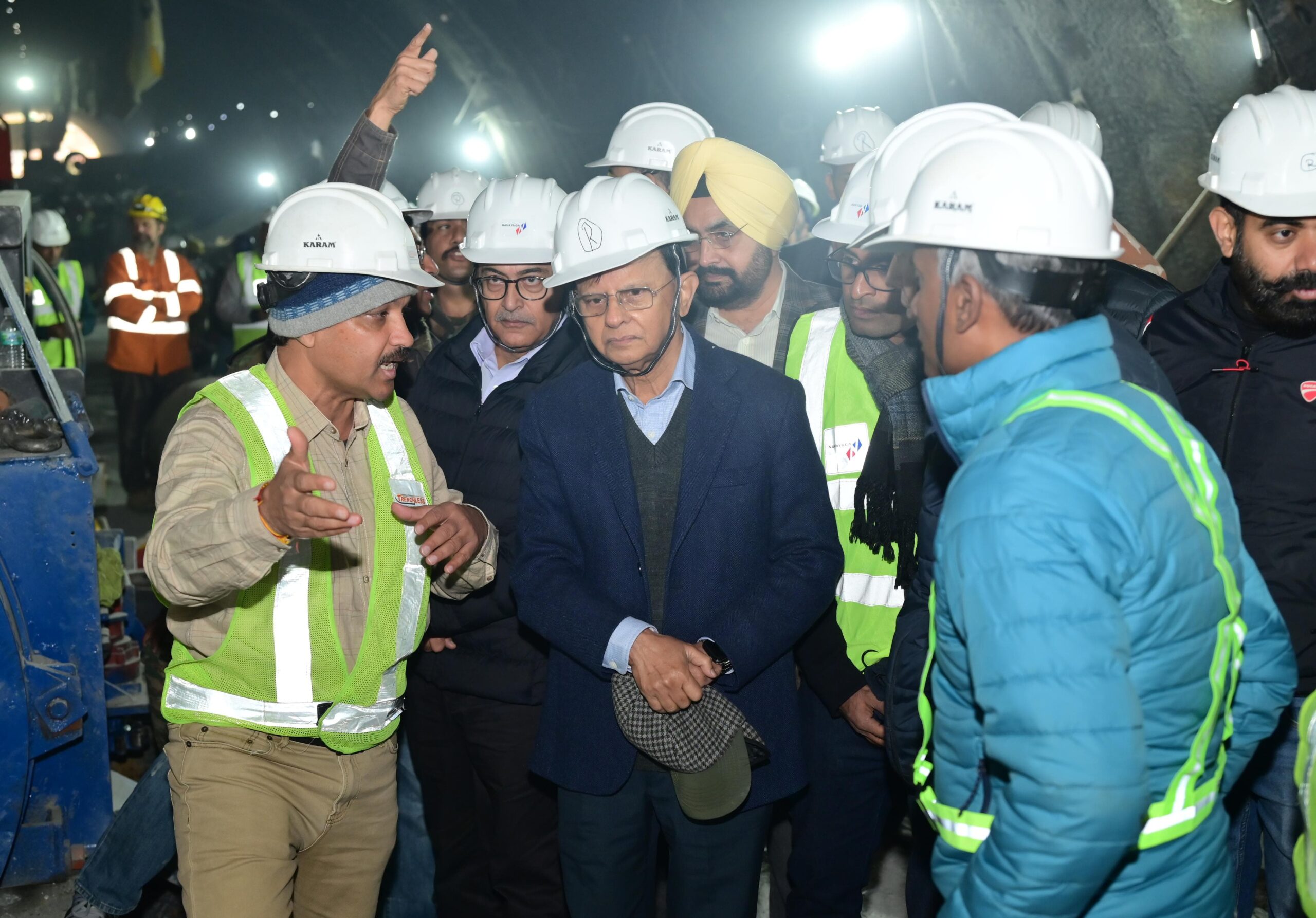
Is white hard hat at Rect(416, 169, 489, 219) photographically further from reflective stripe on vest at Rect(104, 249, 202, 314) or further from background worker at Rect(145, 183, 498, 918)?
reflective stripe on vest at Rect(104, 249, 202, 314)

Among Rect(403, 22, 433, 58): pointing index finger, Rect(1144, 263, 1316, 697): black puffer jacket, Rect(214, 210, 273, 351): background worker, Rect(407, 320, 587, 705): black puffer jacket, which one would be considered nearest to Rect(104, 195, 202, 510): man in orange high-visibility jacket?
Rect(214, 210, 273, 351): background worker

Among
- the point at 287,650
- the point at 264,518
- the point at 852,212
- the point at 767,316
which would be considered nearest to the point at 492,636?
the point at 287,650

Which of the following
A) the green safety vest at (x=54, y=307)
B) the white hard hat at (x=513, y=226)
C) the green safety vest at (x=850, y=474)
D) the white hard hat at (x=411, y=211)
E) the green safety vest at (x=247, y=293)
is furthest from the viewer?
the green safety vest at (x=247, y=293)

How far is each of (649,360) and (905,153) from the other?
2.63 feet

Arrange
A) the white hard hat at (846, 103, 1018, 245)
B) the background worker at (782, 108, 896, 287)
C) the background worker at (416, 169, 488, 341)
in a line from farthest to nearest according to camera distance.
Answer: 1. the background worker at (782, 108, 896, 287)
2. the background worker at (416, 169, 488, 341)
3. the white hard hat at (846, 103, 1018, 245)

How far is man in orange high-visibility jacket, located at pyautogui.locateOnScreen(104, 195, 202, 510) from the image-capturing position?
924 centimetres

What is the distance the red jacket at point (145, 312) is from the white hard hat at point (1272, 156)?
27.3ft

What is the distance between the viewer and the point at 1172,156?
7.21m

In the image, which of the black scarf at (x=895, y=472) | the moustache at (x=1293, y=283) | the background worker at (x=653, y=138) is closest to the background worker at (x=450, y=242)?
the background worker at (x=653, y=138)

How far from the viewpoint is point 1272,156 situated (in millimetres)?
2852

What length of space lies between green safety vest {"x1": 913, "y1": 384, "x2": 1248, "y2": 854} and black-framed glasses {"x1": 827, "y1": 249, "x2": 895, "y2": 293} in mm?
1360

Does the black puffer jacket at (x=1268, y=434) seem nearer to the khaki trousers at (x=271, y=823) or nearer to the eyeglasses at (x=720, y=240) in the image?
the eyeglasses at (x=720, y=240)

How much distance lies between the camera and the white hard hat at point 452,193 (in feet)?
17.3

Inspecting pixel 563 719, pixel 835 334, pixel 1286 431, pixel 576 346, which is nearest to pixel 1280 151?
pixel 1286 431
